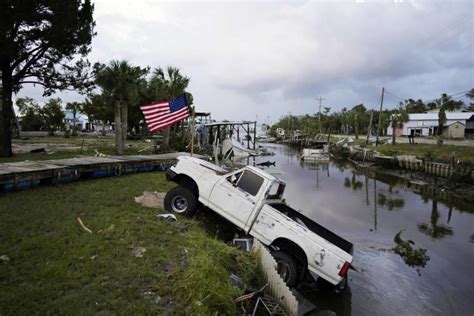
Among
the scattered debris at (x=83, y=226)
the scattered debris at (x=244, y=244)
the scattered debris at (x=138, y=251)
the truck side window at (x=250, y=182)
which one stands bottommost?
the scattered debris at (x=244, y=244)

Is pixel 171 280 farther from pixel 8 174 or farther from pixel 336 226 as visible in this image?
pixel 336 226

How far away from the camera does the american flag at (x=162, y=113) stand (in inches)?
517

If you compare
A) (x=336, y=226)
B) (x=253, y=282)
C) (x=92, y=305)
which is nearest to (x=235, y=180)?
(x=253, y=282)

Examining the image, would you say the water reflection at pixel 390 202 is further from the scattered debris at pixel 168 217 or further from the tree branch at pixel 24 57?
the tree branch at pixel 24 57

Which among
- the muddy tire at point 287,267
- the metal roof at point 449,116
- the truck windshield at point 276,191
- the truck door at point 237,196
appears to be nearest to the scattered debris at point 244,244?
the truck door at point 237,196

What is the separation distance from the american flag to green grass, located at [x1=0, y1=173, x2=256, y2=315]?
15.1ft

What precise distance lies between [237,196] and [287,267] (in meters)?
2.20

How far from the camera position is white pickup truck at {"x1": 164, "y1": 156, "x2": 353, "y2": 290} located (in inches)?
290

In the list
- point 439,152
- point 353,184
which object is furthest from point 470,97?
point 353,184

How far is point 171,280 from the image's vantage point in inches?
208

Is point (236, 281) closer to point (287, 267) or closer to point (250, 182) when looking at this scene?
point (287, 267)

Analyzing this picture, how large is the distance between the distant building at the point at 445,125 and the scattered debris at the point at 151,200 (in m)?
62.9

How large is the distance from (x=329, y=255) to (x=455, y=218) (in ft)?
50.8

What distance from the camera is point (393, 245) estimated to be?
13312 millimetres
